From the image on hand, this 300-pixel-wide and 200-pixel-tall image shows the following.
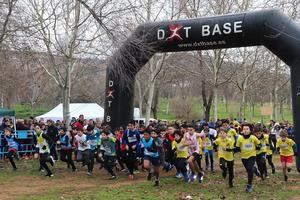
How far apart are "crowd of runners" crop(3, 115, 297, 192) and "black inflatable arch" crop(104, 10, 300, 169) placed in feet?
4.98

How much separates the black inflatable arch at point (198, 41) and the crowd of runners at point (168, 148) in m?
1.52

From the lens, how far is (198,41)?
14.7m

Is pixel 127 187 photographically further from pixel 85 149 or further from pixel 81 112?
pixel 81 112

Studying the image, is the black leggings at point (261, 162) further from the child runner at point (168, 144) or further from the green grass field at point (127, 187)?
the child runner at point (168, 144)

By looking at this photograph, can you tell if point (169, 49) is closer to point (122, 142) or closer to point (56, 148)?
point (122, 142)

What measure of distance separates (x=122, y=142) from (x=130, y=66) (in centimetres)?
301

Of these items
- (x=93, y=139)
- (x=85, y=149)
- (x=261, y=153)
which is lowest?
(x=261, y=153)

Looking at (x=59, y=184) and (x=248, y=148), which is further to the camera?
(x=59, y=184)

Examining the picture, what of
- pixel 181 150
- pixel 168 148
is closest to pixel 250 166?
pixel 181 150

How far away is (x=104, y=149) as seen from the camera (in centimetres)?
1362

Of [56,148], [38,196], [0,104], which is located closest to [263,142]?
[38,196]

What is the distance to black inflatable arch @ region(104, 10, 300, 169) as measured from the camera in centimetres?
1343

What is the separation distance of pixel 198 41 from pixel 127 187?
571cm

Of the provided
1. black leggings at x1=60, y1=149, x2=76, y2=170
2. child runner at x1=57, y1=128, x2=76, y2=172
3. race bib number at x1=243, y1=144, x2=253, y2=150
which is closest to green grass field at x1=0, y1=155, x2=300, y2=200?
black leggings at x1=60, y1=149, x2=76, y2=170
